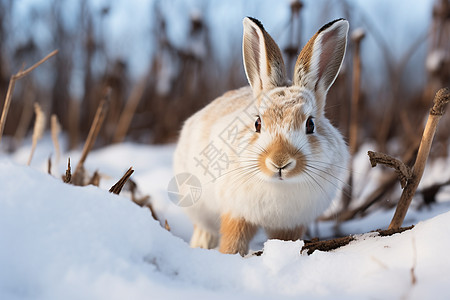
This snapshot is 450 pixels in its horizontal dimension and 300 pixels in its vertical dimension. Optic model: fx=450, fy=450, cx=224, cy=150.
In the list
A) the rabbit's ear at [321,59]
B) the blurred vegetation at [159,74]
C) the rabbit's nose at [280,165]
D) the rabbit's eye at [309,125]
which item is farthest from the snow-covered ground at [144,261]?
the blurred vegetation at [159,74]

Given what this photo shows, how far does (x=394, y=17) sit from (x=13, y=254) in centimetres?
943

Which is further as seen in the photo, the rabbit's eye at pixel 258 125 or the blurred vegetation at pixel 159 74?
the blurred vegetation at pixel 159 74

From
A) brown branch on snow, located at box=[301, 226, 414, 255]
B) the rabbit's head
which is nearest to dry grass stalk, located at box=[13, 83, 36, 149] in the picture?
the rabbit's head

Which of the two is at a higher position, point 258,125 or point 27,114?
point 258,125

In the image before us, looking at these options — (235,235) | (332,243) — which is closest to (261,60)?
(235,235)

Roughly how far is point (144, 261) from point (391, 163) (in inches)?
38.5

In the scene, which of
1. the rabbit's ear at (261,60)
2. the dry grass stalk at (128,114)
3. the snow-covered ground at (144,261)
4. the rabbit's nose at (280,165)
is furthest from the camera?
the dry grass stalk at (128,114)

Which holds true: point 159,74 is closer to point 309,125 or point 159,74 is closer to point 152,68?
point 152,68

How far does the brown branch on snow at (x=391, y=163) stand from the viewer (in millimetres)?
1649

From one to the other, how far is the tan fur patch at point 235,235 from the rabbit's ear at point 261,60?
72cm

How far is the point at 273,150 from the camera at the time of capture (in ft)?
6.52

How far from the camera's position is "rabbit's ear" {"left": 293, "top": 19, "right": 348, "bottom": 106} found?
7.63ft

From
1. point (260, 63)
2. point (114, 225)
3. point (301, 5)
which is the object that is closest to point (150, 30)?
point (301, 5)

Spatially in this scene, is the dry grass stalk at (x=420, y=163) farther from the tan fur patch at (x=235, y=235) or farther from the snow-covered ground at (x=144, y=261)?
the tan fur patch at (x=235, y=235)
